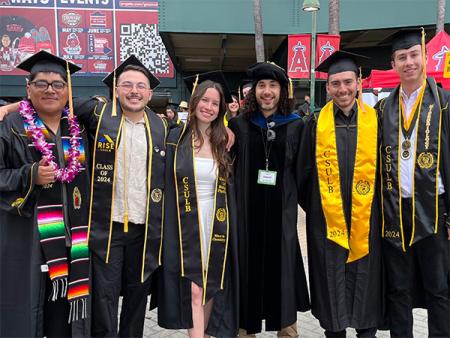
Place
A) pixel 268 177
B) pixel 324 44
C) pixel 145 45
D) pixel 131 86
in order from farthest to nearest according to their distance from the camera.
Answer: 1. pixel 145 45
2. pixel 324 44
3. pixel 268 177
4. pixel 131 86

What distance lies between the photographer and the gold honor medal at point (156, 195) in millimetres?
2693

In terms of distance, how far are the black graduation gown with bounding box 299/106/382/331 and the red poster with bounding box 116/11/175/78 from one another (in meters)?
16.8

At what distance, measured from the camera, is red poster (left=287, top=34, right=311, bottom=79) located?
915 cm

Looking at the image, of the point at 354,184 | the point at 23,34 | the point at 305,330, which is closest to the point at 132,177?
the point at 354,184

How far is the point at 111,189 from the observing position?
261 centimetres

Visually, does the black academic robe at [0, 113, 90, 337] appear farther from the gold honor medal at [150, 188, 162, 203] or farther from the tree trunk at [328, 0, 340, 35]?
the tree trunk at [328, 0, 340, 35]

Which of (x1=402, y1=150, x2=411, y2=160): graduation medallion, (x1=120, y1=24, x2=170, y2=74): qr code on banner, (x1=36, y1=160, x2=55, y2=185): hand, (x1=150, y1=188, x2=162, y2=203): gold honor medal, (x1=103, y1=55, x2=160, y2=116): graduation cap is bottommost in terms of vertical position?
(x1=150, y1=188, x2=162, y2=203): gold honor medal

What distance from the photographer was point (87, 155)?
260cm

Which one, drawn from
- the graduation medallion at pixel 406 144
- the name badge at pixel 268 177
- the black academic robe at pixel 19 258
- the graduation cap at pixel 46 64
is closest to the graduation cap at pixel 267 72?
the name badge at pixel 268 177

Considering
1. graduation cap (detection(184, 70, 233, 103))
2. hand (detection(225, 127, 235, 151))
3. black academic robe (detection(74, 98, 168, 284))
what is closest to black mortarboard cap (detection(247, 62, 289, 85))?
graduation cap (detection(184, 70, 233, 103))

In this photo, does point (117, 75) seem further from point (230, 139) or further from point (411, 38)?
point (411, 38)

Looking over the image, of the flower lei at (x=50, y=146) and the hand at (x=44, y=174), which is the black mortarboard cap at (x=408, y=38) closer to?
the flower lei at (x=50, y=146)

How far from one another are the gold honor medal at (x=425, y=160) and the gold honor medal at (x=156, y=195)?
5.71ft

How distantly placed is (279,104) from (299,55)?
655 centimetres
